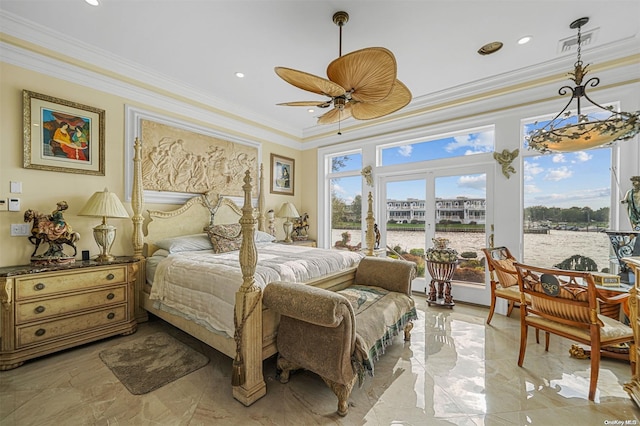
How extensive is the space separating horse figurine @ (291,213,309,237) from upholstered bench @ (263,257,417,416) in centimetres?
324

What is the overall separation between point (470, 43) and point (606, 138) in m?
1.54

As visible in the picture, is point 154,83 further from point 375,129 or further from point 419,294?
point 419,294

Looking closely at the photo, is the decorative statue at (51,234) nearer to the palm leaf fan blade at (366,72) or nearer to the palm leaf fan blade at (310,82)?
the palm leaf fan blade at (310,82)

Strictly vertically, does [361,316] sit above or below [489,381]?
above

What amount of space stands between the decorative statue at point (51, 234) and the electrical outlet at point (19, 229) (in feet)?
0.25

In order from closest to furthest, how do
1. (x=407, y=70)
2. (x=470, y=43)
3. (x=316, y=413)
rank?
(x=316, y=413) → (x=470, y=43) → (x=407, y=70)

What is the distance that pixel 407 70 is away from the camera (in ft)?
10.6

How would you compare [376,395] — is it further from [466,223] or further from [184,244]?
[466,223]

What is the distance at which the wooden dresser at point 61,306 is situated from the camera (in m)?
2.14

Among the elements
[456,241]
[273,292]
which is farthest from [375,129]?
[273,292]

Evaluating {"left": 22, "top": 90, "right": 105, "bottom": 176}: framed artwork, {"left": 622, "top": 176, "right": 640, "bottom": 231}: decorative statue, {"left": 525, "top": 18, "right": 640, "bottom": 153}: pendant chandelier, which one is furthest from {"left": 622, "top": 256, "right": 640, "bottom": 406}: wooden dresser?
{"left": 22, "top": 90, "right": 105, "bottom": 176}: framed artwork

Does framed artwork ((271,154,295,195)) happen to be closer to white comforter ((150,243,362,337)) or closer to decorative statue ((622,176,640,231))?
white comforter ((150,243,362,337))

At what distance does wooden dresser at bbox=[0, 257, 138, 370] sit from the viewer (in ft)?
7.02

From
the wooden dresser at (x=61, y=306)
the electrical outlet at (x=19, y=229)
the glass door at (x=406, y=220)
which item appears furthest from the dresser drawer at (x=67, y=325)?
the glass door at (x=406, y=220)
